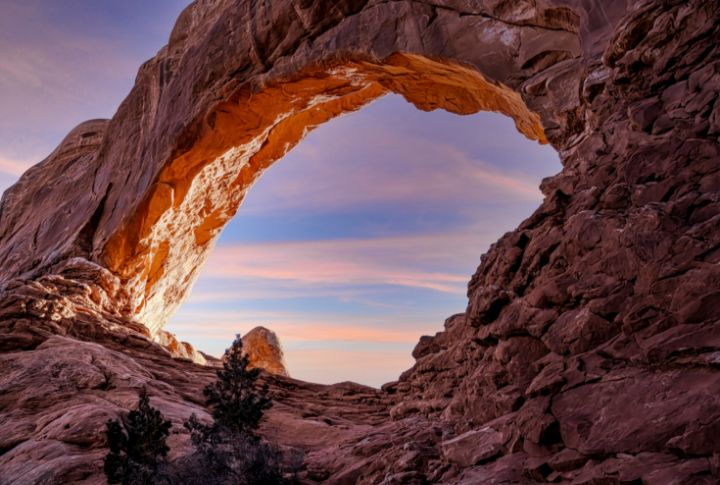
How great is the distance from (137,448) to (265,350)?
26.5m

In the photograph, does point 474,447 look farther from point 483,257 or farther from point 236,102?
point 236,102

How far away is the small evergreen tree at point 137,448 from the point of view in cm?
704

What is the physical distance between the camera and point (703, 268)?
4414mm

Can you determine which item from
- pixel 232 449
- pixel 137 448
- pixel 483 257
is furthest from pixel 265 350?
pixel 483 257

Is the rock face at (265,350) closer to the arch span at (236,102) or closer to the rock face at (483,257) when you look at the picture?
the arch span at (236,102)

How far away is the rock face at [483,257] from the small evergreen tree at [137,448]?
577 millimetres

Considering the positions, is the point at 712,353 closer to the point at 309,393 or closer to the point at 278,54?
the point at 309,393

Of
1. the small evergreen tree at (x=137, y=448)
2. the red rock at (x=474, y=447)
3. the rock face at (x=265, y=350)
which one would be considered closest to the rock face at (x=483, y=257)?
the red rock at (x=474, y=447)

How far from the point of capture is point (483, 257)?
900 cm

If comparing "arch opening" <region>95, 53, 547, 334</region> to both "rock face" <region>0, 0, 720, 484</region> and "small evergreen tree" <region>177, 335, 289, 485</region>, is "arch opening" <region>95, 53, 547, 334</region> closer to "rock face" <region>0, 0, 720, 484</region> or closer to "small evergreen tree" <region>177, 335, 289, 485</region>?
"rock face" <region>0, 0, 720, 484</region>

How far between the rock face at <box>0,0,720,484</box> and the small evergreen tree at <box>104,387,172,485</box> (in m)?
0.58

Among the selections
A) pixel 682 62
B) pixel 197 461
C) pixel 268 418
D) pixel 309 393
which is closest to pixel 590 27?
pixel 682 62

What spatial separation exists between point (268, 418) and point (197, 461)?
18.3 feet

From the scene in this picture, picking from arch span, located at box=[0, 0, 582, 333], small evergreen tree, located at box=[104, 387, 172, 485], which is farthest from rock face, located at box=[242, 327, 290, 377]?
small evergreen tree, located at box=[104, 387, 172, 485]
